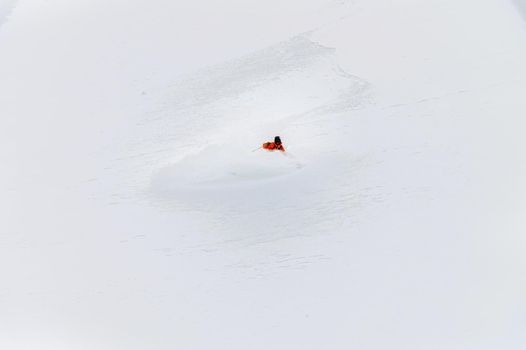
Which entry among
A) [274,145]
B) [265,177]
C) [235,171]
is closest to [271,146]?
[274,145]

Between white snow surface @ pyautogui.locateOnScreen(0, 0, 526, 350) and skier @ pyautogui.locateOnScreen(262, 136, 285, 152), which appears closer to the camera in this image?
white snow surface @ pyautogui.locateOnScreen(0, 0, 526, 350)

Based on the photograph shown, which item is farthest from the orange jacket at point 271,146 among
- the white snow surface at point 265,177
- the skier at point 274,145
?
the white snow surface at point 265,177

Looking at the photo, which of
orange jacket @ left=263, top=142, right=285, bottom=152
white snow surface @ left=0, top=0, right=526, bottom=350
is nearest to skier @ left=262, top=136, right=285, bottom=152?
orange jacket @ left=263, top=142, right=285, bottom=152

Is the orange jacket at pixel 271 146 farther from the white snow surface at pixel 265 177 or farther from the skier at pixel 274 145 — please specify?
the white snow surface at pixel 265 177

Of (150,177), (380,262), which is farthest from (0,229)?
(380,262)

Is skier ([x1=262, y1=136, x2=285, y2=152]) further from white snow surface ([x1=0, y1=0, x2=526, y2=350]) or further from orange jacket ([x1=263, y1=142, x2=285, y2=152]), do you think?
white snow surface ([x1=0, y1=0, x2=526, y2=350])
